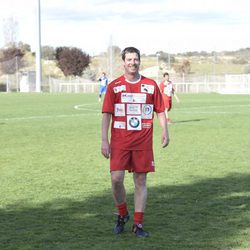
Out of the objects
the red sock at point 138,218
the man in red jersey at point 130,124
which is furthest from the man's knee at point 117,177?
the red sock at point 138,218

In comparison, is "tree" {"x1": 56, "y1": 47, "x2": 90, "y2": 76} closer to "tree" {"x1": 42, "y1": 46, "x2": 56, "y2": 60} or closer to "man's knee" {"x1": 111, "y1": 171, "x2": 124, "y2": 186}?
"tree" {"x1": 42, "y1": 46, "x2": 56, "y2": 60}

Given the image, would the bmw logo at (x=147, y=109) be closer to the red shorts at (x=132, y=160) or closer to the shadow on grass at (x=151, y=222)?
the red shorts at (x=132, y=160)

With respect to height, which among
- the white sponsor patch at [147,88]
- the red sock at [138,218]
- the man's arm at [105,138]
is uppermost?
the white sponsor patch at [147,88]

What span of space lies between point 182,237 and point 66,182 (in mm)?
3838

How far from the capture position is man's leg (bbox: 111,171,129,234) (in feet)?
22.0

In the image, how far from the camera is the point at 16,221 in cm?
730

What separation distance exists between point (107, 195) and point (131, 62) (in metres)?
2.93

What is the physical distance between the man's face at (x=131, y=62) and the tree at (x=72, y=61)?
3619 inches

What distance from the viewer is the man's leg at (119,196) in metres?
6.70

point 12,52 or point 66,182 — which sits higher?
point 12,52

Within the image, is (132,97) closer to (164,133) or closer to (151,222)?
(164,133)

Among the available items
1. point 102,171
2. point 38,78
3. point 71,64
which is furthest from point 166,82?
point 71,64

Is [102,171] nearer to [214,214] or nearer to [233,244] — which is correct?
[214,214]

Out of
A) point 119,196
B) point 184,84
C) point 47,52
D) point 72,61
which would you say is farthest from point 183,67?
point 119,196
